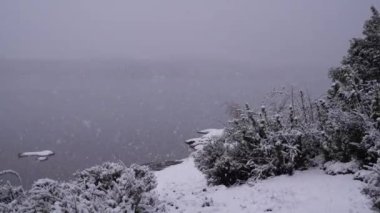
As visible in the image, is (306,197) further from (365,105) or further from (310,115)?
(310,115)

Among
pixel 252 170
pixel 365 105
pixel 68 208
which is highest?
pixel 365 105

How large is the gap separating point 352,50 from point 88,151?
59.3 metres

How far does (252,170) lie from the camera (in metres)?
10.1

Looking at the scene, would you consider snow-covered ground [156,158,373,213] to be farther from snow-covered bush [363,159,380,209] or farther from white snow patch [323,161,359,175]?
snow-covered bush [363,159,380,209]

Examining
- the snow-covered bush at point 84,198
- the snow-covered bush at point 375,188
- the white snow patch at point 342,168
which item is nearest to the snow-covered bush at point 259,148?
the white snow patch at point 342,168

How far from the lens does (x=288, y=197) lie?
25.9ft

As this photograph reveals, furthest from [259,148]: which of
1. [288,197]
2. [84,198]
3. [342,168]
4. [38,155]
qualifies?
[38,155]

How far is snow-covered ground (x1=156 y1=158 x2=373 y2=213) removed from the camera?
7.07 m

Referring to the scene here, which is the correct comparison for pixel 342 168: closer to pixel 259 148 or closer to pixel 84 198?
pixel 259 148

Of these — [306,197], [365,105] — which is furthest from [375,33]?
[306,197]

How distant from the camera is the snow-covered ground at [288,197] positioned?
7.07m

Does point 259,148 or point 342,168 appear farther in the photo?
point 259,148

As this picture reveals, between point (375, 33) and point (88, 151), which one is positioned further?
point (88, 151)

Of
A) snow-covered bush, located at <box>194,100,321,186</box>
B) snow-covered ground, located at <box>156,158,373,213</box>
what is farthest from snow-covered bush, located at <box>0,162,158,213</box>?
snow-covered bush, located at <box>194,100,321,186</box>
